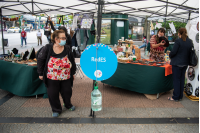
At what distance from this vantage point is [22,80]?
412 centimetres

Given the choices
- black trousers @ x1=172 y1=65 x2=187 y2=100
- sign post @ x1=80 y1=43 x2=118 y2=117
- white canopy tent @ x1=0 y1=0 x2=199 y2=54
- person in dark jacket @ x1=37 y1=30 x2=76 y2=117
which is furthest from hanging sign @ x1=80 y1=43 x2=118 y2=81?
white canopy tent @ x1=0 y1=0 x2=199 y2=54

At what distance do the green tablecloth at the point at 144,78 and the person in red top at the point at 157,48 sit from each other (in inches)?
26.6

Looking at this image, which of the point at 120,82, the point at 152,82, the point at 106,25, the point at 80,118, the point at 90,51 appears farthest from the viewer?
the point at 106,25

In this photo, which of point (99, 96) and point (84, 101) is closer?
point (99, 96)

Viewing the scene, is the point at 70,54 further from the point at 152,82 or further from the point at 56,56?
the point at 152,82

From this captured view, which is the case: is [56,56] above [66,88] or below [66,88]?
above

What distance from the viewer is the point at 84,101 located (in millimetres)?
4117

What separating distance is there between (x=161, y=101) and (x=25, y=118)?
2996 millimetres

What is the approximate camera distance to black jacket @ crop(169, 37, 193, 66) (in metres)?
3.81

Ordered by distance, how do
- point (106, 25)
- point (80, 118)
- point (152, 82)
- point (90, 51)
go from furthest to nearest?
point (106, 25)
point (152, 82)
point (80, 118)
point (90, 51)

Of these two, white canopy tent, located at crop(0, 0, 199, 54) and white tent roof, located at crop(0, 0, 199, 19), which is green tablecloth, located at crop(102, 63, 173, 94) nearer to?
white canopy tent, located at crop(0, 0, 199, 54)

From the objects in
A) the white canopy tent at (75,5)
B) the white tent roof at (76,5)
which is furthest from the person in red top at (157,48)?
the white tent roof at (76,5)

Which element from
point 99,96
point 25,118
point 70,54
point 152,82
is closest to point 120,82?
point 152,82

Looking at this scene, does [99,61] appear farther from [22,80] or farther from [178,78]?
[22,80]
